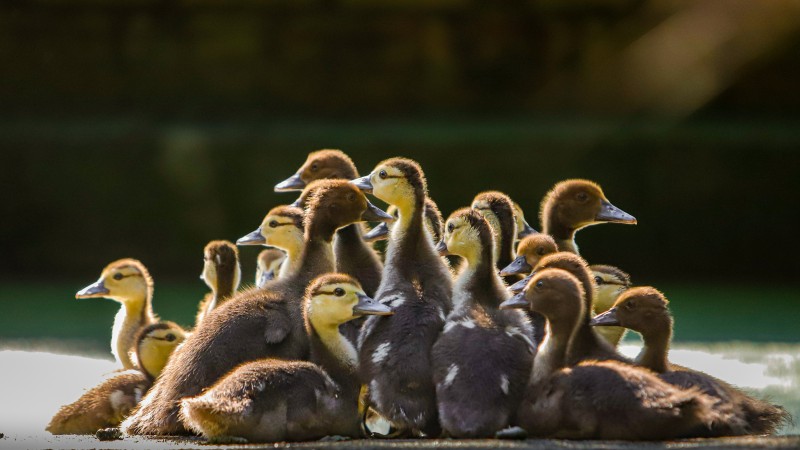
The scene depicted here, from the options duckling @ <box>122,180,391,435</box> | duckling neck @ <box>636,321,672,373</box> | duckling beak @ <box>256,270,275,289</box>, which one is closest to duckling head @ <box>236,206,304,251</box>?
duckling beak @ <box>256,270,275,289</box>

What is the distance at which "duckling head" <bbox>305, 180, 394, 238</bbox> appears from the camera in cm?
346

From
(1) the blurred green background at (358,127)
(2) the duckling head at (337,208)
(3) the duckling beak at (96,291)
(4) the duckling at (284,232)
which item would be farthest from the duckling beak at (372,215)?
(1) the blurred green background at (358,127)

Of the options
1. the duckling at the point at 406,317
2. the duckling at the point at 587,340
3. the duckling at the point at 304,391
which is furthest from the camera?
the duckling at the point at 587,340

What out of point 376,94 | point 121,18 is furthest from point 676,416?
point 121,18

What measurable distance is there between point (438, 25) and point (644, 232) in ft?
6.45

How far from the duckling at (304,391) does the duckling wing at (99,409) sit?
59cm

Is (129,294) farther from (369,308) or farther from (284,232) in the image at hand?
(369,308)

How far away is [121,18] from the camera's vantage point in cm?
884

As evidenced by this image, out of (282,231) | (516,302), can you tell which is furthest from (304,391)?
(282,231)

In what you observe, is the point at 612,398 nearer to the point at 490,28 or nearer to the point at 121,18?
the point at 490,28

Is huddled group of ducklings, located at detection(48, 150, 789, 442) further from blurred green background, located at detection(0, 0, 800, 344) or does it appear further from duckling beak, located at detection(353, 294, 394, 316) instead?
blurred green background, located at detection(0, 0, 800, 344)

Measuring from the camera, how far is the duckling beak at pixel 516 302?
2.97 metres

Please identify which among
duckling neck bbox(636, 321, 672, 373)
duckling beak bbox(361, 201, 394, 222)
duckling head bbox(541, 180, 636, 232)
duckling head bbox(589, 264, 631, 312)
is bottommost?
duckling neck bbox(636, 321, 672, 373)

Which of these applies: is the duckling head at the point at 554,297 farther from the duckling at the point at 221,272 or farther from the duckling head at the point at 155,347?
the duckling at the point at 221,272
